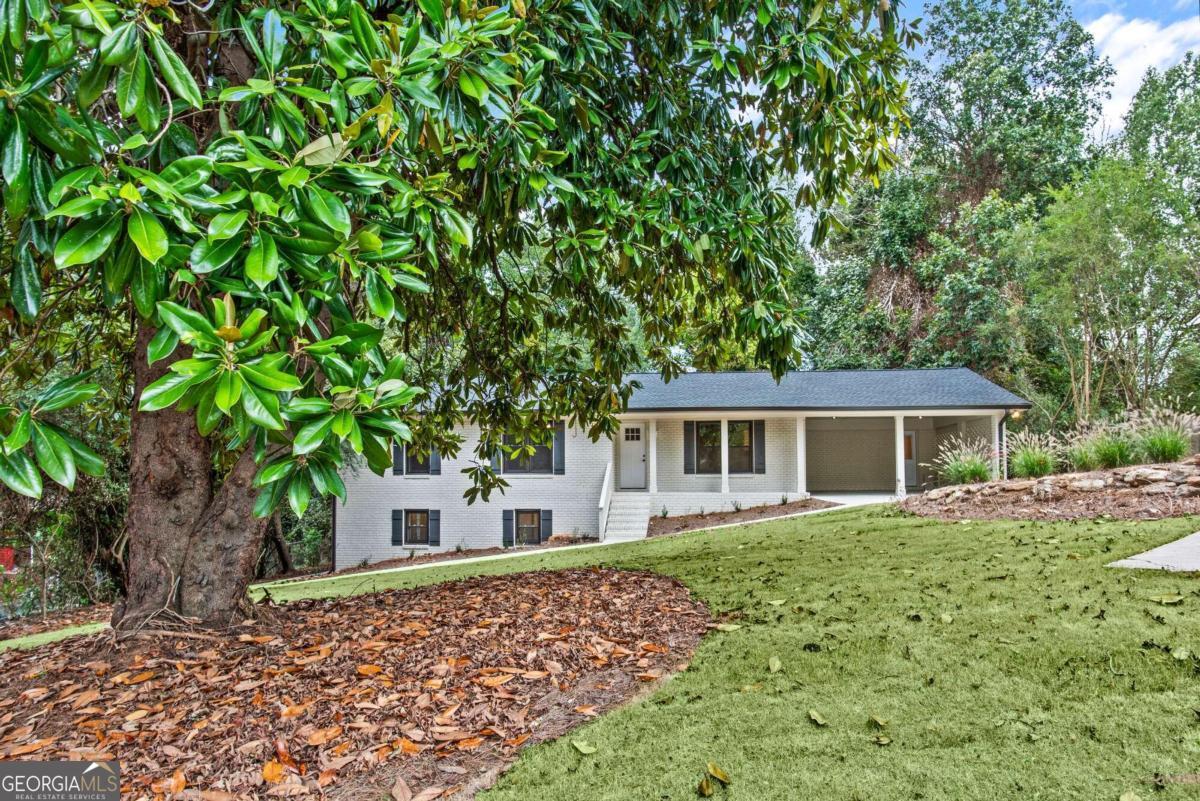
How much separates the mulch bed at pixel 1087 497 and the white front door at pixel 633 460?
8506mm

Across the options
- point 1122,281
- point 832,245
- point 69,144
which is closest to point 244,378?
point 69,144

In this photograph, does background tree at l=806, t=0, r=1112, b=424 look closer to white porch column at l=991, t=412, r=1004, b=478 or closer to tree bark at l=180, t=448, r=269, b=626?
white porch column at l=991, t=412, r=1004, b=478

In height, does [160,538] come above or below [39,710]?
above

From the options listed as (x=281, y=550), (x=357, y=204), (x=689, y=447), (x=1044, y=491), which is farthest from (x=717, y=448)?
(x=357, y=204)

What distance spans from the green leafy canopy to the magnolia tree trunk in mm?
463

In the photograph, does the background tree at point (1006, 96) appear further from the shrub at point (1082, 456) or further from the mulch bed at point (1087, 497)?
the mulch bed at point (1087, 497)

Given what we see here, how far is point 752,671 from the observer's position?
11.7 feet

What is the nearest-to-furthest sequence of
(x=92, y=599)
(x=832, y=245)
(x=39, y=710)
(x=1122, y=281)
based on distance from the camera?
(x=39, y=710), (x=92, y=599), (x=1122, y=281), (x=832, y=245)

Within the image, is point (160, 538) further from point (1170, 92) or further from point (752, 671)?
point (1170, 92)

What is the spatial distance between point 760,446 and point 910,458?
5.83 meters

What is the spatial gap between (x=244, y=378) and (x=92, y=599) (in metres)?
13.6

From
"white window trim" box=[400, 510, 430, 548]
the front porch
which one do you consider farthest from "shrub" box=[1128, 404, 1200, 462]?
"white window trim" box=[400, 510, 430, 548]

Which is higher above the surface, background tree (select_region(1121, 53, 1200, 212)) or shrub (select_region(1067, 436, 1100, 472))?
background tree (select_region(1121, 53, 1200, 212))

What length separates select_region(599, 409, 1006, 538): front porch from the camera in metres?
16.5
